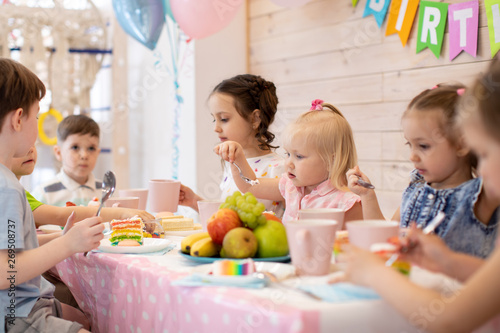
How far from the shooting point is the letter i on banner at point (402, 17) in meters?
2.77

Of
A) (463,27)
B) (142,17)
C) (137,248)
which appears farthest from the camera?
Answer: (142,17)

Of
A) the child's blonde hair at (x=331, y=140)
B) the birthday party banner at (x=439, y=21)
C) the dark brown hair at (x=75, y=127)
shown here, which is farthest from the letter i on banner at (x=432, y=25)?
the dark brown hair at (x=75, y=127)

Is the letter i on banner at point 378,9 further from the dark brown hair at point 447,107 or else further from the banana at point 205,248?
the banana at point 205,248

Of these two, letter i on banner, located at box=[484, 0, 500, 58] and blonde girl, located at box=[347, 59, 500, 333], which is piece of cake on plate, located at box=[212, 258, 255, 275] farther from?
letter i on banner, located at box=[484, 0, 500, 58]

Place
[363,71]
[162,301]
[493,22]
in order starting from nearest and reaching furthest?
[162,301]
[493,22]
[363,71]

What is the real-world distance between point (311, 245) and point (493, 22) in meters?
1.86

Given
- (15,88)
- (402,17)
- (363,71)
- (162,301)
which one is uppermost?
Answer: (402,17)

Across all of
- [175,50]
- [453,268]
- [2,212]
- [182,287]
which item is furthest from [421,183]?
[175,50]

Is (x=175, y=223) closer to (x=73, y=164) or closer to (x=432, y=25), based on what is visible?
(x=73, y=164)

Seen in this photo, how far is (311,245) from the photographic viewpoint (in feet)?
3.36

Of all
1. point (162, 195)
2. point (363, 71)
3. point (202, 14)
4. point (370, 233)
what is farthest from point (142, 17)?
point (370, 233)

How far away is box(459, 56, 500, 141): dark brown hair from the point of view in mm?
826

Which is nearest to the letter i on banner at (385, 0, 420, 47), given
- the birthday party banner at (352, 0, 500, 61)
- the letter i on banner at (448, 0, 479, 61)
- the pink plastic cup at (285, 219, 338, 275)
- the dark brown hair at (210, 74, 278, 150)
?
the birthday party banner at (352, 0, 500, 61)

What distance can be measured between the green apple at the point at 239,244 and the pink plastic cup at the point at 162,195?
755mm
